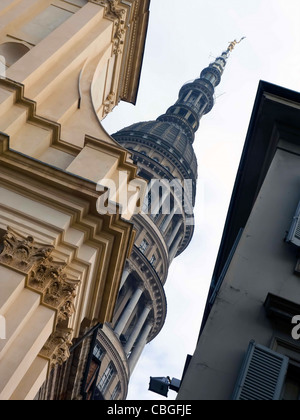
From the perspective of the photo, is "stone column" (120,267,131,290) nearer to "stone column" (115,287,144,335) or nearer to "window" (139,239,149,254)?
"stone column" (115,287,144,335)

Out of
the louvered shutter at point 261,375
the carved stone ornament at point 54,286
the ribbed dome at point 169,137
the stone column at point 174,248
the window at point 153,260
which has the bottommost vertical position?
the louvered shutter at point 261,375

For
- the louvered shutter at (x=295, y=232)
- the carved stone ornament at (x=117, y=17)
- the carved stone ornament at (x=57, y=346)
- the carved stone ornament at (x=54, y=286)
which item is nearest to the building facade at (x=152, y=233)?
the carved stone ornament at (x=117, y=17)

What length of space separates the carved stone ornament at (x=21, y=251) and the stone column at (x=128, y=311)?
3737cm

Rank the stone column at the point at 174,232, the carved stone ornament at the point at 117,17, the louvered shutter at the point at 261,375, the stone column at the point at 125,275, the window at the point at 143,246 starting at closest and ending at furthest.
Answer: the louvered shutter at the point at 261,375, the carved stone ornament at the point at 117,17, the stone column at the point at 125,275, the window at the point at 143,246, the stone column at the point at 174,232

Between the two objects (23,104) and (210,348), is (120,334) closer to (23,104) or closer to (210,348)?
(23,104)

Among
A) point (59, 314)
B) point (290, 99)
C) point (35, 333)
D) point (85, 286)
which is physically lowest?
point (35, 333)

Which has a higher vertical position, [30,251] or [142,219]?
[142,219]

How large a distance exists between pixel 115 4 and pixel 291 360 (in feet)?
49.4

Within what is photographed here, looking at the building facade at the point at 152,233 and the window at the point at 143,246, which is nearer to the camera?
the building facade at the point at 152,233

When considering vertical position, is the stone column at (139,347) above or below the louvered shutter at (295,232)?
above

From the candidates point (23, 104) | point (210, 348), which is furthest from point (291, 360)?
point (23, 104)

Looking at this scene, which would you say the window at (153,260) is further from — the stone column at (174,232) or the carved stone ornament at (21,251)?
the carved stone ornament at (21,251)

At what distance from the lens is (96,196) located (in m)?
13.0

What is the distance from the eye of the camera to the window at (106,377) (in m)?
45.0
